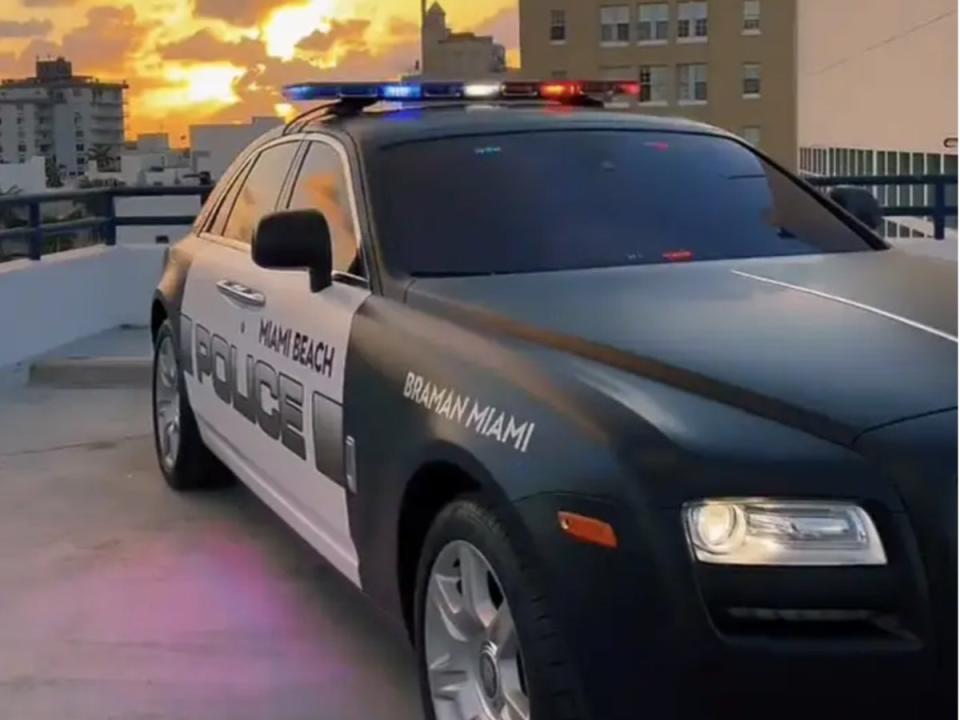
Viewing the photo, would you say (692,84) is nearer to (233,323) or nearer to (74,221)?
(74,221)

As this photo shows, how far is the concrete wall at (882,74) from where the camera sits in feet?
88.3

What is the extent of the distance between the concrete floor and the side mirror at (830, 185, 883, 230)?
2.28 m

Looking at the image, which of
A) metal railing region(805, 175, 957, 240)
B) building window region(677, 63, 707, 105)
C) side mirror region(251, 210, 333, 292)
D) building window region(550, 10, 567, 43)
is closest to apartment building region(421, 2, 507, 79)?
building window region(550, 10, 567, 43)

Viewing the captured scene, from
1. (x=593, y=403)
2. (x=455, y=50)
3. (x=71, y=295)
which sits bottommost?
(x=71, y=295)

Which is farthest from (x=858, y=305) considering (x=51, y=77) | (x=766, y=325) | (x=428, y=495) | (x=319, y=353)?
(x=51, y=77)

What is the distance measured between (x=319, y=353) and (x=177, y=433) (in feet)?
7.67

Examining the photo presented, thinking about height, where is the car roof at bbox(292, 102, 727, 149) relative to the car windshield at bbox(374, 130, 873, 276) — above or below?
above

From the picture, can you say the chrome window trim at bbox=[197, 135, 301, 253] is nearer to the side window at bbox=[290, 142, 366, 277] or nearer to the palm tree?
the side window at bbox=[290, 142, 366, 277]

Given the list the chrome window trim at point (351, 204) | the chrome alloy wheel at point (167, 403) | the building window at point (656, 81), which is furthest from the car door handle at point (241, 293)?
the building window at point (656, 81)

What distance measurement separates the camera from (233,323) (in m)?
A: 5.26

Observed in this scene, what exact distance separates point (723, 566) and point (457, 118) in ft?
8.21

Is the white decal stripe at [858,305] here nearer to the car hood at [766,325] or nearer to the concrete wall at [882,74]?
the car hood at [766,325]

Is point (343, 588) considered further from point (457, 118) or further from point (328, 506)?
point (457, 118)

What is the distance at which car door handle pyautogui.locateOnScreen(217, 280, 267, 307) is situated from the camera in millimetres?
4934
